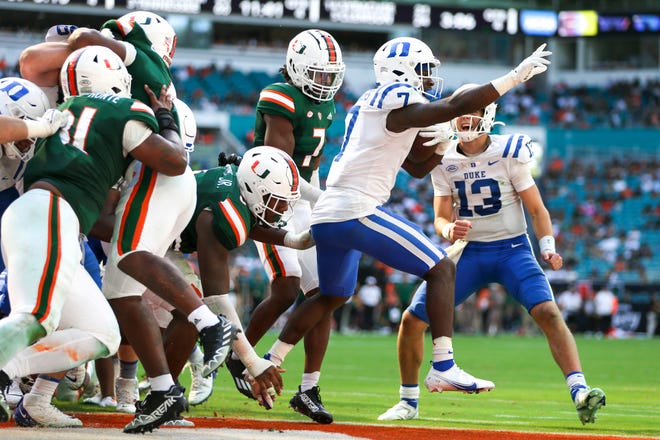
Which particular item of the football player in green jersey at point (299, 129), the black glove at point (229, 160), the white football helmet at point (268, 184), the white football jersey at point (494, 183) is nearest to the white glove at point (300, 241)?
the white football helmet at point (268, 184)

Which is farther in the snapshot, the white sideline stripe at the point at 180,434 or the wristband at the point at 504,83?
the wristband at the point at 504,83

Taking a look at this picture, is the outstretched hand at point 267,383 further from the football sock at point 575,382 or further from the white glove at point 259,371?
the football sock at point 575,382

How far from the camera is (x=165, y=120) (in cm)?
515

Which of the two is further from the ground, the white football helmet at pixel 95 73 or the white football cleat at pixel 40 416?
the white football helmet at pixel 95 73

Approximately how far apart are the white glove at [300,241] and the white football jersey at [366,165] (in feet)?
0.44

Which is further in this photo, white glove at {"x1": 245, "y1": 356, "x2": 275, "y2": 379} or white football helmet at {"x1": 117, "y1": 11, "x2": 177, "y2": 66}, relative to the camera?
white football helmet at {"x1": 117, "y1": 11, "x2": 177, "y2": 66}

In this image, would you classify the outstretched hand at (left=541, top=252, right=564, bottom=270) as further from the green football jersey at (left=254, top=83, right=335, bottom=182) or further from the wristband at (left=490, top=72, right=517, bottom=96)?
the green football jersey at (left=254, top=83, right=335, bottom=182)

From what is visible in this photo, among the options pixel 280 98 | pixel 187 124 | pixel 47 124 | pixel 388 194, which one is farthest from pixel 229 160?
pixel 47 124

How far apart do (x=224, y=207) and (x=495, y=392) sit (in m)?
4.24

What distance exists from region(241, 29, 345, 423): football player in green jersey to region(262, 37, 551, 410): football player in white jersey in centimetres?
56

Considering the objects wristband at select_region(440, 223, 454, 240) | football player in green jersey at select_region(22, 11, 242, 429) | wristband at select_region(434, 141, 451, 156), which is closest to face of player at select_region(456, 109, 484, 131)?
wristband at select_region(434, 141, 451, 156)

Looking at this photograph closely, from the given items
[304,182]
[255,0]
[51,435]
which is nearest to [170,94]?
[304,182]

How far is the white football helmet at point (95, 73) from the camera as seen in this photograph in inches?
197

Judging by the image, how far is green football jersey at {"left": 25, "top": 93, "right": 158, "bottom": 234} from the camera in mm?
4680
